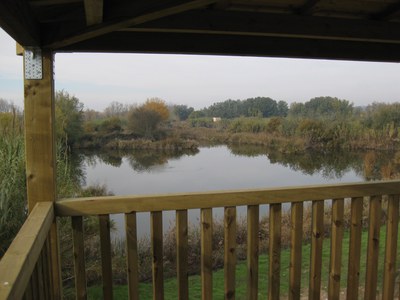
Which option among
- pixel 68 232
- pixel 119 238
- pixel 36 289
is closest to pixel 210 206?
pixel 36 289

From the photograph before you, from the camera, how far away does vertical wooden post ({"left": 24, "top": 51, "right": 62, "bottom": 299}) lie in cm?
158

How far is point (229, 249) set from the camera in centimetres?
177

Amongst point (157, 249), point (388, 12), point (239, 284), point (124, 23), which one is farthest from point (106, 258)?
point (239, 284)

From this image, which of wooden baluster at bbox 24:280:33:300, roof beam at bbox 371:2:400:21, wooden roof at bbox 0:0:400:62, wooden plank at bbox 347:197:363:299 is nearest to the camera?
wooden baluster at bbox 24:280:33:300

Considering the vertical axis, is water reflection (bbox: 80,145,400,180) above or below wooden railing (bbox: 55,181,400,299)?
below

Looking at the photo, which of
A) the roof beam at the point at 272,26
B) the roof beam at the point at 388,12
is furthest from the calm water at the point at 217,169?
the roof beam at the point at 388,12

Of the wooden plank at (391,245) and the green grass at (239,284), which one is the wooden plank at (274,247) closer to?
the wooden plank at (391,245)

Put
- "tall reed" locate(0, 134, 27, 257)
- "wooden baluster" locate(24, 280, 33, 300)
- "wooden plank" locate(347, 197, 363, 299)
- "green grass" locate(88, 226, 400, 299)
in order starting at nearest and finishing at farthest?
1. "wooden baluster" locate(24, 280, 33, 300)
2. "wooden plank" locate(347, 197, 363, 299)
3. "tall reed" locate(0, 134, 27, 257)
4. "green grass" locate(88, 226, 400, 299)

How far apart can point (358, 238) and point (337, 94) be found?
12.2 metres

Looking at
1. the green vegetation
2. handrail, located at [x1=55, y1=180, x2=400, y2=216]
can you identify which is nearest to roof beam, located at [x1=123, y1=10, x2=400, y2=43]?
handrail, located at [x1=55, y1=180, x2=400, y2=216]

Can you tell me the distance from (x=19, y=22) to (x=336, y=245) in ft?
5.84

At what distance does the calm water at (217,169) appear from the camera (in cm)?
930

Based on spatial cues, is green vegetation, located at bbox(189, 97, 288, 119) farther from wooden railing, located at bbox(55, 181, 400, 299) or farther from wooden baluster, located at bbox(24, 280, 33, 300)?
wooden baluster, located at bbox(24, 280, 33, 300)

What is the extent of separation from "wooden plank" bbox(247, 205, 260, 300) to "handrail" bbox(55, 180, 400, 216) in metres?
0.06
